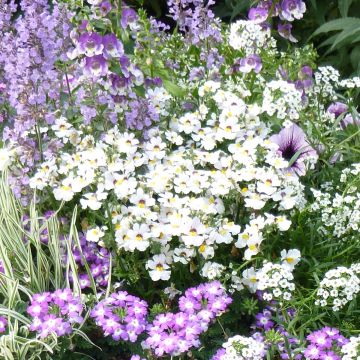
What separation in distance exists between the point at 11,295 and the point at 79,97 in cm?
79

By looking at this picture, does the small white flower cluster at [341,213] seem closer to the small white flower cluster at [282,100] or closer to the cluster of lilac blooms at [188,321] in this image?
the small white flower cluster at [282,100]

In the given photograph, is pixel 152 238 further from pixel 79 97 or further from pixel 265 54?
pixel 265 54

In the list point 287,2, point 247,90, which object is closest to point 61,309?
point 247,90

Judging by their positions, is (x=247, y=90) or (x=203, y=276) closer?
(x=203, y=276)

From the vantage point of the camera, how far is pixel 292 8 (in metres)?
2.88

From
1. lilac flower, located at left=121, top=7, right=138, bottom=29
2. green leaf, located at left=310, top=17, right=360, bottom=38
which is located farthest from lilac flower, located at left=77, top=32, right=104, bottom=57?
green leaf, located at left=310, top=17, right=360, bottom=38

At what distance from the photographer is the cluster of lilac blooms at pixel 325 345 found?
6.93ft

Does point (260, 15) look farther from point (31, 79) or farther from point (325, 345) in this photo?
point (325, 345)

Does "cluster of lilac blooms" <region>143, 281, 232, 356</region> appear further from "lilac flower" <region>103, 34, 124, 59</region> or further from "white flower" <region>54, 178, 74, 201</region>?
"lilac flower" <region>103, 34, 124, 59</region>

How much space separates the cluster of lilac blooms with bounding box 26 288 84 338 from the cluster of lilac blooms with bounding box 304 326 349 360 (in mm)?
630

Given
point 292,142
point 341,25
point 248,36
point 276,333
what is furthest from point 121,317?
point 341,25

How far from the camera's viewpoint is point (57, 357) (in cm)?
221

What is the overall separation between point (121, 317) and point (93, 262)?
1.41 ft

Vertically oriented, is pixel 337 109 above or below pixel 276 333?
above
